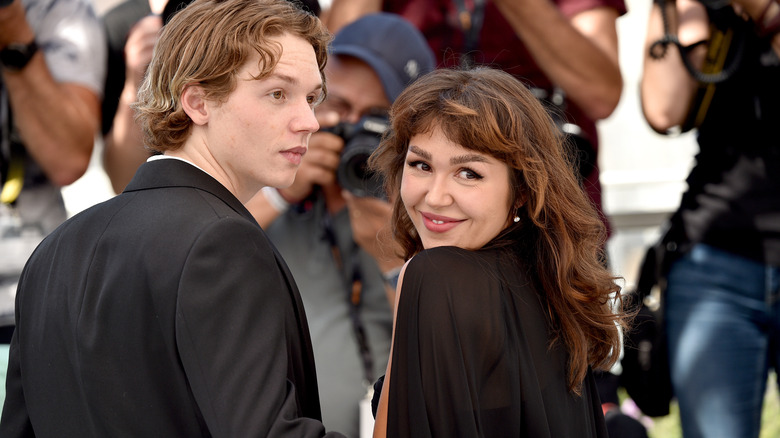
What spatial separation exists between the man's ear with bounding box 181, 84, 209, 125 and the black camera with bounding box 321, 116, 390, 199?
0.96 metres

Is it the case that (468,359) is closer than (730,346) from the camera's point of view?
Yes

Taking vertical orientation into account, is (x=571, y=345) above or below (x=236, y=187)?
below

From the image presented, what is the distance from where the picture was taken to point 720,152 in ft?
8.82

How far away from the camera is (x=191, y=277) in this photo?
1.36 metres

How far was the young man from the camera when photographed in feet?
4.48

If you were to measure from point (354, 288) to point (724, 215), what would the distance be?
1.18m

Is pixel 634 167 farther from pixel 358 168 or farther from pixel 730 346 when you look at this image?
Answer: pixel 358 168

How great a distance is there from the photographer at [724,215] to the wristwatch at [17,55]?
1.95 m

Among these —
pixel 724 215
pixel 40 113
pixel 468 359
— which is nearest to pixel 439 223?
pixel 468 359

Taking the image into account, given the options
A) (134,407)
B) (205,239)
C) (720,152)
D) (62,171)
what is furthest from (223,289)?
(720,152)

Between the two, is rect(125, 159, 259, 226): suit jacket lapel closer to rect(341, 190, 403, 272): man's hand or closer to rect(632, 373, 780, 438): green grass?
rect(341, 190, 403, 272): man's hand

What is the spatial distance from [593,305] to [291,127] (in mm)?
728

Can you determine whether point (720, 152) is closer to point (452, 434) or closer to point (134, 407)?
point (452, 434)

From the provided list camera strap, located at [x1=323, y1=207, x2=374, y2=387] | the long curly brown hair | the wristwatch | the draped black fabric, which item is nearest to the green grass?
camera strap, located at [x1=323, y1=207, x2=374, y2=387]
